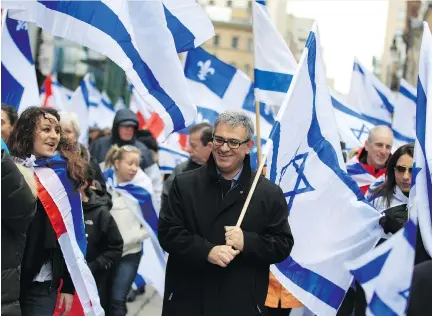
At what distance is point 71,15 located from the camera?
596 cm

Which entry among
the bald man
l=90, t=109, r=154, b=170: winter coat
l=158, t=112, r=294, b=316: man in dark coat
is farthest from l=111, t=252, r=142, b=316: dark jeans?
l=158, t=112, r=294, b=316: man in dark coat

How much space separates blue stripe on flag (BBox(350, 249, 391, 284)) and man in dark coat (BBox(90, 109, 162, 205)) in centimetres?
683

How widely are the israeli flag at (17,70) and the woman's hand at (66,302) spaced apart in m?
3.30

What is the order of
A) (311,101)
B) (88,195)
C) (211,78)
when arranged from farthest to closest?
(211,78) → (88,195) → (311,101)

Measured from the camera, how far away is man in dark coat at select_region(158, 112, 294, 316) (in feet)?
16.3

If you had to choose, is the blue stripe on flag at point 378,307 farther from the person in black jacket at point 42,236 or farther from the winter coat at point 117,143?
the winter coat at point 117,143

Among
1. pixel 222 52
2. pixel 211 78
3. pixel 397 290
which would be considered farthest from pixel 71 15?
pixel 222 52

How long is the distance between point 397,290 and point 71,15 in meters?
3.02

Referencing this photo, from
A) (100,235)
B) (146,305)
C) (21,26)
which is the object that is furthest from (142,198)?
(146,305)

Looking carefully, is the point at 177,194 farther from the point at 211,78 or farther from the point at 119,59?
the point at 211,78

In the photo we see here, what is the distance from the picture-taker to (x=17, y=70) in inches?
352

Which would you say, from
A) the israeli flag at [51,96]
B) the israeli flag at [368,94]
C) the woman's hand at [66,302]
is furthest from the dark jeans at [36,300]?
the israeli flag at [51,96]

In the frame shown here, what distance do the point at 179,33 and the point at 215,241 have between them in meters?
1.70

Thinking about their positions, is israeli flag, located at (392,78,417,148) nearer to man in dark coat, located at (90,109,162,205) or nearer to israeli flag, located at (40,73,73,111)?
man in dark coat, located at (90,109,162,205)
